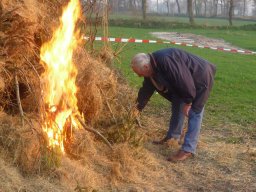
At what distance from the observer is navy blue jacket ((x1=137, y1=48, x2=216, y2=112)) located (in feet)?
17.7

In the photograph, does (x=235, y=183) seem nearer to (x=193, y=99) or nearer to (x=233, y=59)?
(x=193, y=99)

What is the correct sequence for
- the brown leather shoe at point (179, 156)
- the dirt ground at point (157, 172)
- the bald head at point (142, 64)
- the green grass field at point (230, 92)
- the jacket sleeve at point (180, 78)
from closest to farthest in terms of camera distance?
the dirt ground at point (157, 172) < the jacket sleeve at point (180, 78) < the bald head at point (142, 64) < the brown leather shoe at point (179, 156) < the green grass field at point (230, 92)

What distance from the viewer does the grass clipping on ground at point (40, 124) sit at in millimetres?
4590

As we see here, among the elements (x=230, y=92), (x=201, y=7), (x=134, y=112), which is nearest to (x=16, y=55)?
(x=134, y=112)

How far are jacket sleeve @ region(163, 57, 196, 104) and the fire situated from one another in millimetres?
1139

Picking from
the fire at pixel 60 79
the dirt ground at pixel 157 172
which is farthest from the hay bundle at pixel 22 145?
the fire at pixel 60 79

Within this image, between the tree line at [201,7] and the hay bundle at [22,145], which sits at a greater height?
the tree line at [201,7]

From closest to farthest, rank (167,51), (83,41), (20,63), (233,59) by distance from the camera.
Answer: (20,63)
(167,51)
(83,41)
(233,59)

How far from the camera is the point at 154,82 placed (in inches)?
229

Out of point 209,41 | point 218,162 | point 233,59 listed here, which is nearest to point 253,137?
point 218,162

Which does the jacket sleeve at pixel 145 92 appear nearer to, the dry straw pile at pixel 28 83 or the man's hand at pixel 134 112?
Answer: the man's hand at pixel 134 112

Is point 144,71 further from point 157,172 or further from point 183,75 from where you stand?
point 157,172

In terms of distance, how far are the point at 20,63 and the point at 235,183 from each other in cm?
287

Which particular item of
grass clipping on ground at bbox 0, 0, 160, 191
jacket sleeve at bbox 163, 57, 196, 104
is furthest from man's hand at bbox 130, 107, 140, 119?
jacket sleeve at bbox 163, 57, 196, 104
